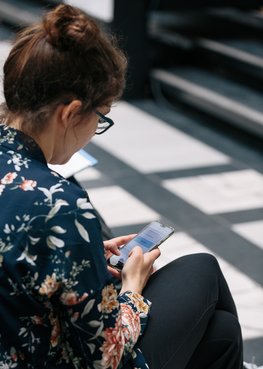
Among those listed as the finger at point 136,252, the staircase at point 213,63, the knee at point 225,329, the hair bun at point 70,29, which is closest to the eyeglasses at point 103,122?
the hair bun at point 70,29

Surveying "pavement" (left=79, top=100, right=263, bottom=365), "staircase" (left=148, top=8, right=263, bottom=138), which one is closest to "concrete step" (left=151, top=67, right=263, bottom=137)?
"staircase" (left=148, top=8, right=263, bottom=138)

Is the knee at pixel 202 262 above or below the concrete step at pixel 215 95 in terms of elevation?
above

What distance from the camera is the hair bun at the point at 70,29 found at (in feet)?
4.45

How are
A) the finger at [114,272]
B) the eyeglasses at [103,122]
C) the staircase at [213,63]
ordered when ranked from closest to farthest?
1. the eyeglasses at [103,122]
2. the finger at [114,272]
3. the staircase at [213,63]

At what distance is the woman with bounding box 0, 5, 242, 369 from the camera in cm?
132

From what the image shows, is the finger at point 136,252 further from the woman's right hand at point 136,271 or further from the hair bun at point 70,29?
the hair bun at point 70,29

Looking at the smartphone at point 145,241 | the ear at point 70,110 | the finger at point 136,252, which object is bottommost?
the smartphone at point 145,241

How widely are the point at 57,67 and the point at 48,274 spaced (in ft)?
1.15

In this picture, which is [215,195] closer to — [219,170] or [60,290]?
[219,170]

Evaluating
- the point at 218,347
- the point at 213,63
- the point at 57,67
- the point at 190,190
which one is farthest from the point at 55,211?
the point at 213,63

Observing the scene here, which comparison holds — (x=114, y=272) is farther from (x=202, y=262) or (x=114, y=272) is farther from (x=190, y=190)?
(x=190, y=190)

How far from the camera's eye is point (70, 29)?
4.49 feet

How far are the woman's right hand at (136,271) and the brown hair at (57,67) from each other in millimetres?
395

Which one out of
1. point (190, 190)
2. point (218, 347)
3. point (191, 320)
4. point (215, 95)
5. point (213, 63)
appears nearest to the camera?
point (191, 320)
